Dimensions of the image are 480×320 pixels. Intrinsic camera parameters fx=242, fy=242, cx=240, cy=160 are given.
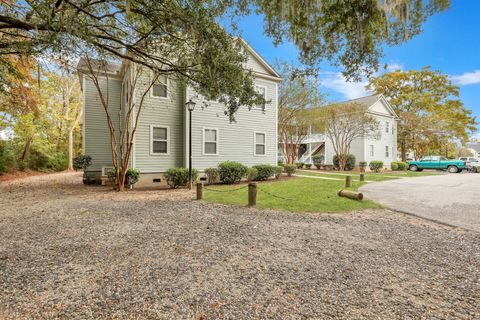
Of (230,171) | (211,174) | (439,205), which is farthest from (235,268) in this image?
(211,174)

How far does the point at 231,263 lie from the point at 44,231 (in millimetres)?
4145

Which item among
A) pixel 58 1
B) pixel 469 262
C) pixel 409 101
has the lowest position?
pixel 469 262

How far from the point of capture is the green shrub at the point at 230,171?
1240 centimetres

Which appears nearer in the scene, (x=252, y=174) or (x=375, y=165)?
(x=252, y=174)

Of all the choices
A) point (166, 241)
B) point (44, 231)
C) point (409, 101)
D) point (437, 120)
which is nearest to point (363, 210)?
point (166, 241)

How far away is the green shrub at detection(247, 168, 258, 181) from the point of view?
13.4m

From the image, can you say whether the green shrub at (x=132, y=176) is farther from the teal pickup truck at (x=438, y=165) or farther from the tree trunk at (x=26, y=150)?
the teal pickup truck at (x=438, y=165)

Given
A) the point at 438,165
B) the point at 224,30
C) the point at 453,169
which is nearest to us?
the point at 224,30

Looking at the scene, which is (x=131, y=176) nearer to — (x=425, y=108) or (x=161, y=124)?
(x=161, y=124)

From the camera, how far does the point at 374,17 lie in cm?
357

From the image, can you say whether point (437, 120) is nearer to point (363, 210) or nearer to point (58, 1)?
point (363, 210)

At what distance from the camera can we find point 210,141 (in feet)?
43.4

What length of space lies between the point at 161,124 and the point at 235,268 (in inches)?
414

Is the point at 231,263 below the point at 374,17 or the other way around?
below
